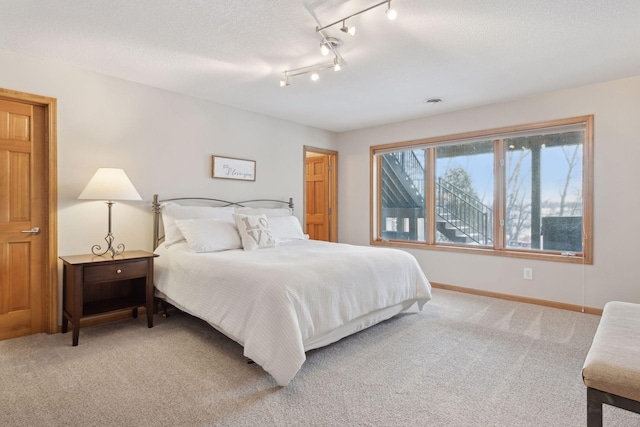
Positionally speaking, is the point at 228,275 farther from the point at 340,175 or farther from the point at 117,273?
the point at 340,175

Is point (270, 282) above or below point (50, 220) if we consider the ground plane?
below

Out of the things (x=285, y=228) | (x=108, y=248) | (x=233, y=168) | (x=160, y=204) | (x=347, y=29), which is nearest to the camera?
(x=347, y=29)

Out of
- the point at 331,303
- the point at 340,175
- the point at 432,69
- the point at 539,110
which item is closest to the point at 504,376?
the point at 331,303

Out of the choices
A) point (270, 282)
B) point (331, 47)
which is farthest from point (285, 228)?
point (331, 47)

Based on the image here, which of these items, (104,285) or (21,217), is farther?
(104,285)

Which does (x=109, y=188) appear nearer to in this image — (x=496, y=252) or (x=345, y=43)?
(x=345, y=43)

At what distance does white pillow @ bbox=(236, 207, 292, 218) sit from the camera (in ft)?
13.5

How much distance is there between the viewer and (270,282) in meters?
2.23

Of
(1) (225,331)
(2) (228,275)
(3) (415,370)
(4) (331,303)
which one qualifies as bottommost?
(3) (415,370)

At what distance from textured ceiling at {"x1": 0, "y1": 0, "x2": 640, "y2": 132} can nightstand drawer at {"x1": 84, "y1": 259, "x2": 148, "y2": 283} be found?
69.3 inches

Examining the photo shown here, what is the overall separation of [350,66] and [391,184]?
2581 mm

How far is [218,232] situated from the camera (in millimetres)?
3383

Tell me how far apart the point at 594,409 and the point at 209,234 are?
2.96m

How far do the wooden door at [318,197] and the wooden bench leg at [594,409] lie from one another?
14.7 feet
